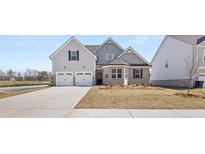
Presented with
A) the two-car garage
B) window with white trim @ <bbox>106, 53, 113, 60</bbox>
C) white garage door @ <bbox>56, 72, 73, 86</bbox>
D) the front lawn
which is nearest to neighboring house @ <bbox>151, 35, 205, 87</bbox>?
window with white trim @ <bbox>106, 53, 113, 60</bbox>

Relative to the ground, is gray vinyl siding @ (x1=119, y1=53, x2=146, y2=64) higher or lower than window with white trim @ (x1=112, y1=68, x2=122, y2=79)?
higher

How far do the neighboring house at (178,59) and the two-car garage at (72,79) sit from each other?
11.5 metres

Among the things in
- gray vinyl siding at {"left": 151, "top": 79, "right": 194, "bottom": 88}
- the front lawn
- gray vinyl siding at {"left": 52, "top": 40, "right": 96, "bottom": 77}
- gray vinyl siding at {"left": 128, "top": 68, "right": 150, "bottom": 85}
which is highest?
gray vinyl siding at {"left": 52, "top": 40, "right": 96, "bottom": 77}

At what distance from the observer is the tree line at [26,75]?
42.9 m

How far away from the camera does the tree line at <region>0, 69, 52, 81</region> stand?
42884 millimetres

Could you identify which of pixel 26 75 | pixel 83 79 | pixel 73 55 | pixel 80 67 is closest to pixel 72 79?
pixel 83 79

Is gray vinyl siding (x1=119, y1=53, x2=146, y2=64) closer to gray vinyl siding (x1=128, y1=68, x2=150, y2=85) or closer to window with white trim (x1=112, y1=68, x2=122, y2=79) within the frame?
gray vinyl siding (x1=128, y1=68, x2=150, y2=85)

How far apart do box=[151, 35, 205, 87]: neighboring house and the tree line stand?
23.3 m

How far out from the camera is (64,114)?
28.2 ft

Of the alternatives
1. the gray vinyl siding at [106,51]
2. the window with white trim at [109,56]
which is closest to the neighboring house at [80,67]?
the gray vinyl siding at [106,51]

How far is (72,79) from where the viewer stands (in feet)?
94.9

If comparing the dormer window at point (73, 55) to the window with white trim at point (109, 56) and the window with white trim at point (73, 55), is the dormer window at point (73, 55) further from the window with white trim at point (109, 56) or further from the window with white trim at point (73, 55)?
the window with white trim at point (109, 56)
